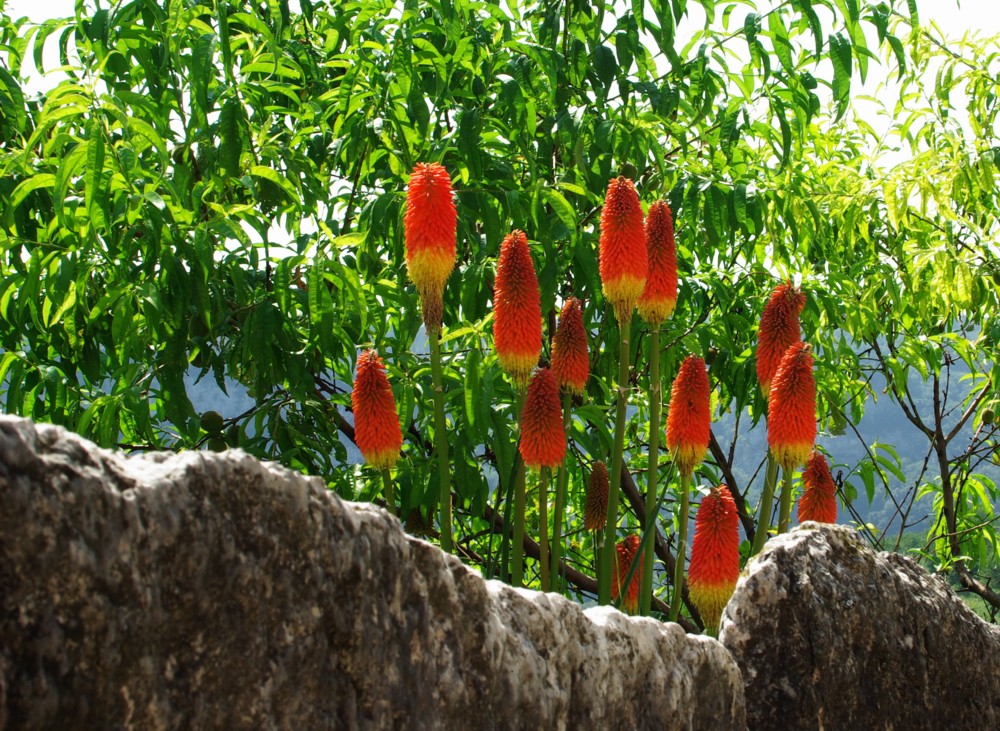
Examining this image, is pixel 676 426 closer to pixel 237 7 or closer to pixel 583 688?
pixel 583 688

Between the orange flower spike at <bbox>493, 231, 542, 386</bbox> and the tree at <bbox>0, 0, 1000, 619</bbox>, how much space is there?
1.24ft

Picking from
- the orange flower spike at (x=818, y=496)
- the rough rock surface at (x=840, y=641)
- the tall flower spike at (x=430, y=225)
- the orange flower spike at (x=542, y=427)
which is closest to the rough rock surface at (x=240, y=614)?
the rough rock surface at (x=840, y=641)

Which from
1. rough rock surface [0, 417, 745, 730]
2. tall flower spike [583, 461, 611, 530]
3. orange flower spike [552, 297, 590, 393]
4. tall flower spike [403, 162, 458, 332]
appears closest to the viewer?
rough rock surface [0, 417, 745, 730]

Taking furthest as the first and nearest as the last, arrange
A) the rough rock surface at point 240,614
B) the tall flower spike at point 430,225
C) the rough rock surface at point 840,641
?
the tall flower spike at point 430,225 < the rough rock surface at point 840,641 < the rough rock surface at point 240,614

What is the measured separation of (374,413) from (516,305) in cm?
48

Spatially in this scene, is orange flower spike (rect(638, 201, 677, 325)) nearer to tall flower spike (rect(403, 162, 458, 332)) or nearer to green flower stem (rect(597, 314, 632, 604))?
green flower stem (rect(597, 314, 632, 604))

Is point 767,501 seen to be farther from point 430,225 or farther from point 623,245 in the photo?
point 430,225

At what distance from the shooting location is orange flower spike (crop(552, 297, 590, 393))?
340 centimetres

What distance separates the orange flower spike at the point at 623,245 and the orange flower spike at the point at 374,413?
66cm

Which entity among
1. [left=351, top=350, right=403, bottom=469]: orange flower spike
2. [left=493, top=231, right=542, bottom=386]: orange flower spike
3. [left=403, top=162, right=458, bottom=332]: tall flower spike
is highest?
[left=403, top=162, right=458, bottom=332]: tall flower spike

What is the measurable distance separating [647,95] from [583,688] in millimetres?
2583

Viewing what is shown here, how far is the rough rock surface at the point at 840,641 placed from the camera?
2719mm

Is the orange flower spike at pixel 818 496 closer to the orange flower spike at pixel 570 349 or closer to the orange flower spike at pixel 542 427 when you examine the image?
the orange flower spike at pixel 570 349

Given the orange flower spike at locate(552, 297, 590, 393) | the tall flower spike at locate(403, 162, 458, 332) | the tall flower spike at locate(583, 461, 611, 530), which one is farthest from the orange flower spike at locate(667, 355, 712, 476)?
the tall flower spike at locate(403, 162, 458, 332)
